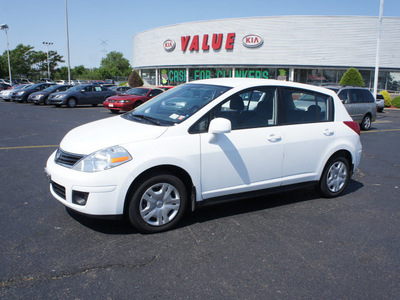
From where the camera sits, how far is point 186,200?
13.2 ft

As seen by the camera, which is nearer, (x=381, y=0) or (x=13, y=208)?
(x=13, y=208)

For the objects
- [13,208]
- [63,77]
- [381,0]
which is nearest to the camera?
[13,208]

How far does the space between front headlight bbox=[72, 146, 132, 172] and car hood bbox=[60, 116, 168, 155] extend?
0.07 meters

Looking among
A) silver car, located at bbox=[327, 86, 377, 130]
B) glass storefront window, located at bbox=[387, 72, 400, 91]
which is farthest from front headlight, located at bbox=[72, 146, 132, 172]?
glass storefront window, located at bbox=[387, 72, 400, 91]

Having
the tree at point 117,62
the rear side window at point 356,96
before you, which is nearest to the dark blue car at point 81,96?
the rear side window at point 356,96

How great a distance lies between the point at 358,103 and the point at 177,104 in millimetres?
10972

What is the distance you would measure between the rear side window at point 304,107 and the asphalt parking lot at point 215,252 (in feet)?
3.99

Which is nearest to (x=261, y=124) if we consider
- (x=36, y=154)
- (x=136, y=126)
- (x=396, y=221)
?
(x=136, y=126)

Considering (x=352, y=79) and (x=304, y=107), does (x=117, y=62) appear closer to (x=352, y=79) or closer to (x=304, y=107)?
(x=352, y=79)

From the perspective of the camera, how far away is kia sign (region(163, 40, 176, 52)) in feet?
143

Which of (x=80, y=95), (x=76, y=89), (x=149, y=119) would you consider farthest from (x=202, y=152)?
(x=76, y=89)

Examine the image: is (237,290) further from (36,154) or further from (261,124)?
(36,154)

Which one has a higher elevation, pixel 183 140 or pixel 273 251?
pixel 183 140

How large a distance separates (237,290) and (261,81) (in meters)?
2.77
